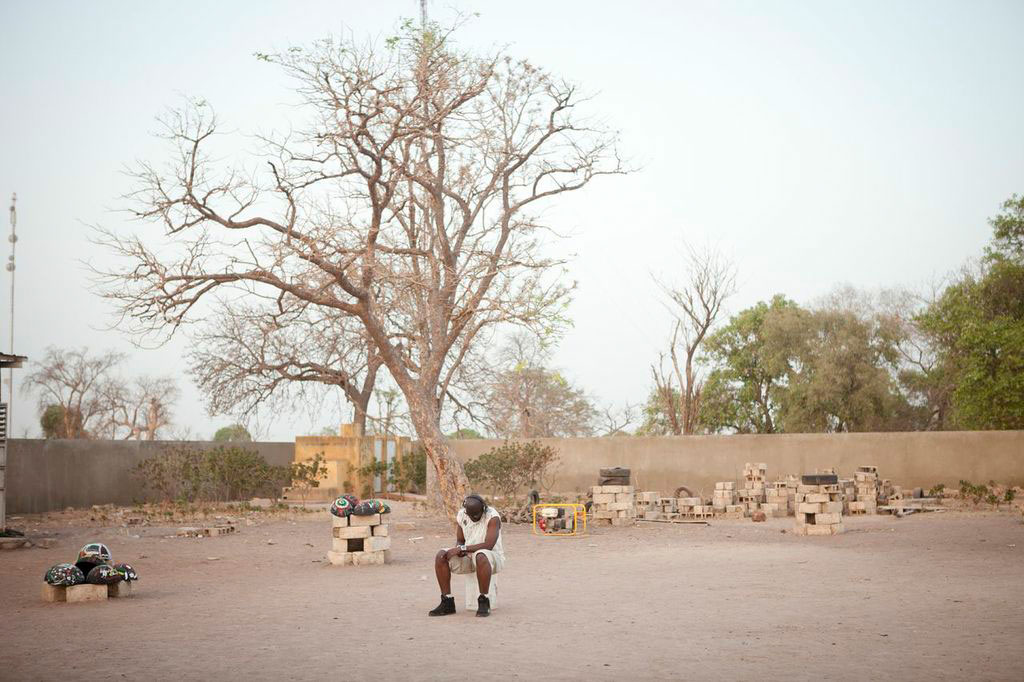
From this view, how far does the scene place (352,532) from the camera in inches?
593

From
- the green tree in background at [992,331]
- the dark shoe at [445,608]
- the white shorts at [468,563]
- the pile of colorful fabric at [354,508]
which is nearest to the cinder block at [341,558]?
A: the pile of colorful fabric at [354,508]

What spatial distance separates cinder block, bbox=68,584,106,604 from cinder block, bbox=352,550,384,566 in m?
4.26

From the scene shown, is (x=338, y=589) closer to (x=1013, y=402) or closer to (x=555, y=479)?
(x=555, y=479)

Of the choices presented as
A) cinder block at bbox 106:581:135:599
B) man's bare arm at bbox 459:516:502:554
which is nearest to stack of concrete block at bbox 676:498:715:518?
man's bare arm at bbox 459:516:502:554

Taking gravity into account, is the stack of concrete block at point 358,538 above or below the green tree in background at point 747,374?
below

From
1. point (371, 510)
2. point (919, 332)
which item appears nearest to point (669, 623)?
point (371, 510)

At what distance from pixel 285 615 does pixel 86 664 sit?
9.17 feet

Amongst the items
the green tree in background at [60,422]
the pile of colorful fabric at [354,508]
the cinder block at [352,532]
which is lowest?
the cinder block at [352,532]

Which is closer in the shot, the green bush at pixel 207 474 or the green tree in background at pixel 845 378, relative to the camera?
the green bush at pixel 207 474

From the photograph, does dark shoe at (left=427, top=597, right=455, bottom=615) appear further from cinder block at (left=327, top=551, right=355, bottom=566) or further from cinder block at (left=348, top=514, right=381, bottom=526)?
cinder block at (left=327, top=551, right=355, bottom=566)

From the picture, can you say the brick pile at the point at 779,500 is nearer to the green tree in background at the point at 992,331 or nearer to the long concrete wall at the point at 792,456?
the long concrete wall at the point at 792,456

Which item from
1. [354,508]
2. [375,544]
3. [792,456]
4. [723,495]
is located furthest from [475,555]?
[792,456]

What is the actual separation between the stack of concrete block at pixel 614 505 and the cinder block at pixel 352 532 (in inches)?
359

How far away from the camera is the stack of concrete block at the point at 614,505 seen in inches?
900
